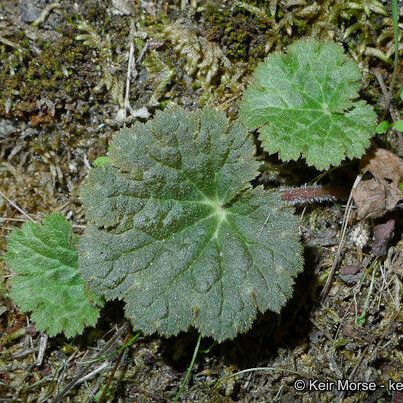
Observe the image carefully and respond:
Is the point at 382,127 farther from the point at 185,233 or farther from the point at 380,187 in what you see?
the point at 185,233

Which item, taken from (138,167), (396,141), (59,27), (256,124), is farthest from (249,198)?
(59,27)

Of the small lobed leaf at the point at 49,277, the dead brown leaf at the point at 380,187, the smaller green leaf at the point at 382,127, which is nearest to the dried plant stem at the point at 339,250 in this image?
the dead brown leaf at the point at 380,187

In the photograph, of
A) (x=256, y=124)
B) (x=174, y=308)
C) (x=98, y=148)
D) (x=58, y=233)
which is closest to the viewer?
(x=174, y=308)

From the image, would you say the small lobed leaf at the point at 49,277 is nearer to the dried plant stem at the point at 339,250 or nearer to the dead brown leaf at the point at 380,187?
the dried plant stem at the point at 339,250

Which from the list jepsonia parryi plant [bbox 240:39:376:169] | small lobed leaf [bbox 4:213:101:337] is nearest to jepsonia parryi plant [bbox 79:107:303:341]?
jepsonia parryi plant [bbox 240:39:376:169]

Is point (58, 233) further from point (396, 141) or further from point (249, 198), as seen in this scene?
point (396, 141)

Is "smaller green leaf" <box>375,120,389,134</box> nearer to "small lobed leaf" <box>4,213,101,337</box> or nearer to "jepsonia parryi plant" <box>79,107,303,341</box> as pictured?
"jepsonia parryi plant" <box>79,107,303,341</box>

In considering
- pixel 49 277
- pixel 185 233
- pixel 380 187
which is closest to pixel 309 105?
pixel 380 187
